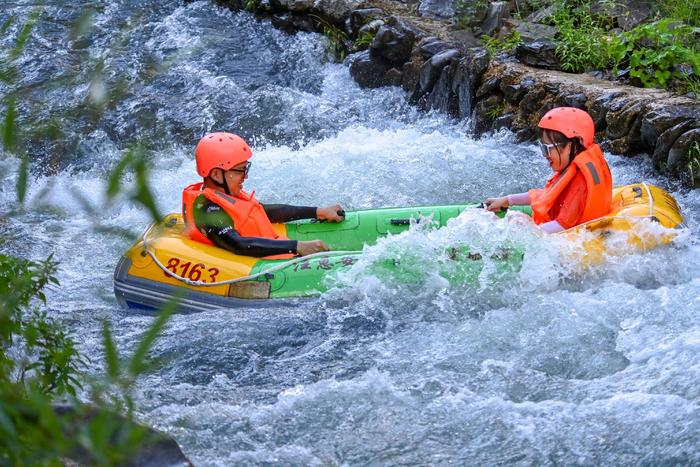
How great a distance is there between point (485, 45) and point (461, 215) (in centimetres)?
367

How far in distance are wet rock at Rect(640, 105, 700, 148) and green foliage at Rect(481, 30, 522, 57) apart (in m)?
1.79

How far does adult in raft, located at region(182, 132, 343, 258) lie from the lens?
209 inches

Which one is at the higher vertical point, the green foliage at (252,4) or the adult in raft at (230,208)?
the adult in raft at (230,208)

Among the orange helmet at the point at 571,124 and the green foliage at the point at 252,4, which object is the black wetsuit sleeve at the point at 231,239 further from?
the green foliage at the point at 252,4

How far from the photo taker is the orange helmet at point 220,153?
5.29 metres

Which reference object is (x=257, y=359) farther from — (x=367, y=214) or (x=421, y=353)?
(x=367, y=214)

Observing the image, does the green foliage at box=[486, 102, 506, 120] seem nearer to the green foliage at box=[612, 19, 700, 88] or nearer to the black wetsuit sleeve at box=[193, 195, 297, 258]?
the green foliage at box=[612, 19, 700, 88]

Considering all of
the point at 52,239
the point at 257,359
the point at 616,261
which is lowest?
the point at 52,239

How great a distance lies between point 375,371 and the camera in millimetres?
4477

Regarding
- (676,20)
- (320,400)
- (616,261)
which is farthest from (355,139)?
(320,400)

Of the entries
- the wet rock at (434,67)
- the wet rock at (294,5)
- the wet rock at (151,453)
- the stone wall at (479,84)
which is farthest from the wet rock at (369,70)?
the wet rock at (151,453)

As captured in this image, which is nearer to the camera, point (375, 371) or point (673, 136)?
point (375, 371)

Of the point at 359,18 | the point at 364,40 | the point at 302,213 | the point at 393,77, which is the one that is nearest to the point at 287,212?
the point at 302,213

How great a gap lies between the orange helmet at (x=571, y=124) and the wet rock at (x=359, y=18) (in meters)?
4.39
